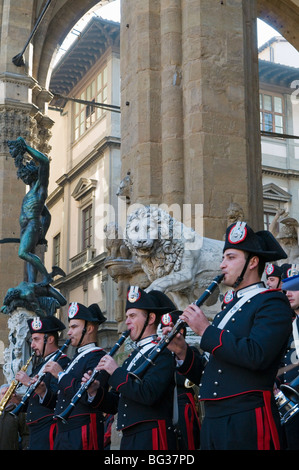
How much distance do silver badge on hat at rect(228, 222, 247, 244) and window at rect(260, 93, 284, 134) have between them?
24708mm

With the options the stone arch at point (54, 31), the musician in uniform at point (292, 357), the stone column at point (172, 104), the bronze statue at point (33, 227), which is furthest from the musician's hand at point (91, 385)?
the stone arch at point (54, 31)

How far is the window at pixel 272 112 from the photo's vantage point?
95.7 ft

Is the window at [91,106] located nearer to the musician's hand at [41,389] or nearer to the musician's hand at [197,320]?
the musician's hand at [41,389]

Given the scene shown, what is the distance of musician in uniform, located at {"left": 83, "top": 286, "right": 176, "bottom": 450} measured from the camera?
201 inches

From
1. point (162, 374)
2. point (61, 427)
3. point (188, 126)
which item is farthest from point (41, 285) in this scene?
point (162, 374)

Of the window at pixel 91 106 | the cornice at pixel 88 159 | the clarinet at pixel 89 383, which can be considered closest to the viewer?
the clarinet at pixel 89 383

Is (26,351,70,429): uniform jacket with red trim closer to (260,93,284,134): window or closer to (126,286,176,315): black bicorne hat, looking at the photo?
(126,286,176,315): black bicorne hat

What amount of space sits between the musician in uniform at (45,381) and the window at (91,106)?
73.8 ft

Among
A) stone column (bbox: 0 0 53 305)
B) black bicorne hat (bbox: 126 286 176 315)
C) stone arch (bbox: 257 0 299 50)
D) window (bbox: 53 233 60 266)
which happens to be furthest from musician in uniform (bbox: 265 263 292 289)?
window (bbox: 53 233 60 266)

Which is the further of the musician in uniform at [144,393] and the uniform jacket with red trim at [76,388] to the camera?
the uniform jacket with red trim at [76,388]

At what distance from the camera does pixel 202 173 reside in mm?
8734

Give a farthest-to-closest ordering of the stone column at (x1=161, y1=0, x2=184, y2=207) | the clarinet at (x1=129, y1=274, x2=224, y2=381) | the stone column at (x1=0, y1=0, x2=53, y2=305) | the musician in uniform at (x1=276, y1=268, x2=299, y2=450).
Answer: the stone column at (x1=0, y1=0, x2=53, y2=305)
the stone column at (x1=161, y1=0, x2=184, y2=207)
the musician in uniform at (x1=276, y1=268, x2=299, y2=450)
the clarinet at (x1=129, y1=274, x2=224, y2=381)
